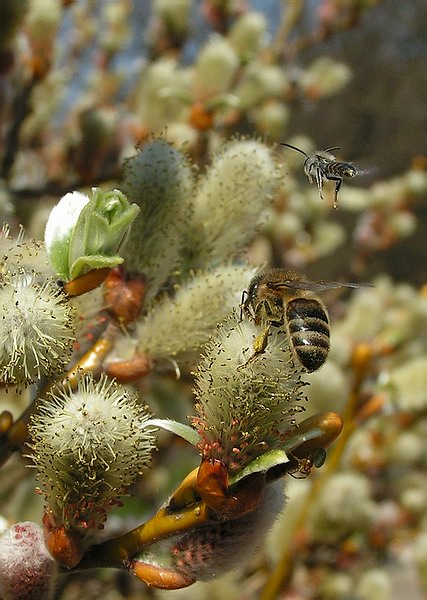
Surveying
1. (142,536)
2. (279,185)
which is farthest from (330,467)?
(142,536)

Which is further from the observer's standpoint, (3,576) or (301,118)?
(301,118)

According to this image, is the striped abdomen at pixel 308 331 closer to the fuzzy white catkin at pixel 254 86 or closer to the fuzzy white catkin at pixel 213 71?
the fuzzy white catkin at pixel 213 71

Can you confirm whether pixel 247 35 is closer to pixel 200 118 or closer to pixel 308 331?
pixel 200 118

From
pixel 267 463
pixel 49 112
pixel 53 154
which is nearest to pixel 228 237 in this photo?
pixel 267 463

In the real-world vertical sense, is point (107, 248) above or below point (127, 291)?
above

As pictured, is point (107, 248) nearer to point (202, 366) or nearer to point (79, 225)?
point (79, 225)

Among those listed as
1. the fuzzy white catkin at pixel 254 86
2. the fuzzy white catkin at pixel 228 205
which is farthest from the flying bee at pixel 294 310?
the fuzzy white catkin at pixel 254 86
